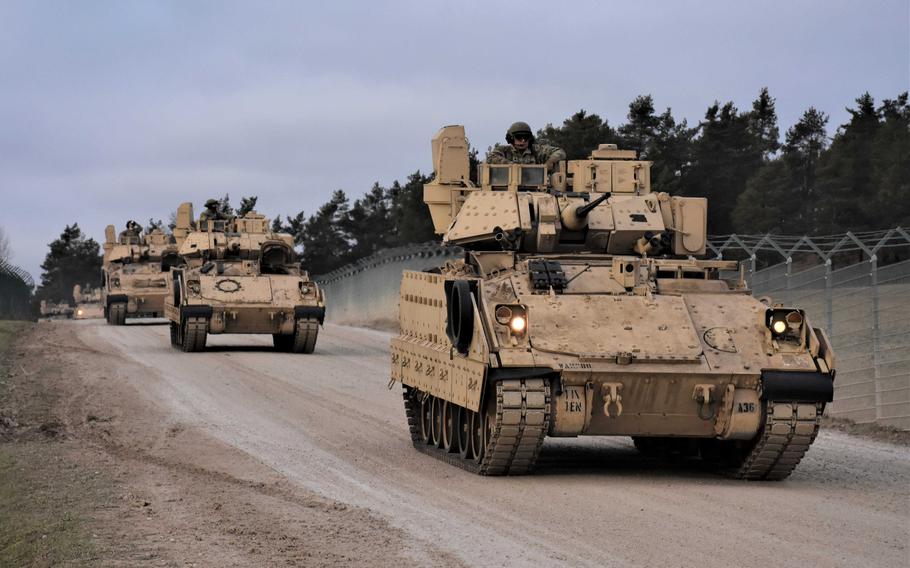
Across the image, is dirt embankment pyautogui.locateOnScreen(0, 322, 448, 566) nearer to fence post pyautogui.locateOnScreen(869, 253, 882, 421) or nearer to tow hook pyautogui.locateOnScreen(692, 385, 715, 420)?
tow hook pyautogui.locateOnScreen(692, 385, 715, 420)

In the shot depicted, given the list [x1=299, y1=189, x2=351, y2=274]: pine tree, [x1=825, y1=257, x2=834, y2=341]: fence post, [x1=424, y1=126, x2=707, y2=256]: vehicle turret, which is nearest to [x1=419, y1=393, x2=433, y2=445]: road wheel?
[x1=424, y1=126, x2=707, y2=256]: vehicle turret

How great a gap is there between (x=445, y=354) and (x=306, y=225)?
79.3m

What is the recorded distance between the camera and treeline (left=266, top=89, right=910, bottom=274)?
41594 millimetres

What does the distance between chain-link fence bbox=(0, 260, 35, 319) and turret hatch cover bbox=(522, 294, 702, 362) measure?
132ft

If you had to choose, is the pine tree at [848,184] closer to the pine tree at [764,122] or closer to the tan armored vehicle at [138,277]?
the pine tree at [764,122]

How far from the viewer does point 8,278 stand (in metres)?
55.2

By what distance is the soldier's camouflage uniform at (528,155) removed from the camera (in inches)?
712

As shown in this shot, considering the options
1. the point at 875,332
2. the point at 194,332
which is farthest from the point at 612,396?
the point at 194,332

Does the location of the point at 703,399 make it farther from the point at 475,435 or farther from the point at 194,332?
the point at 194,332

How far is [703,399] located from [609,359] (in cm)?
99

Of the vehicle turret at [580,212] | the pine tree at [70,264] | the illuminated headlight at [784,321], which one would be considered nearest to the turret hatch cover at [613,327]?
the illuminated headlight at [784,321]

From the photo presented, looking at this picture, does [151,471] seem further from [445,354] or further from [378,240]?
[378,240]

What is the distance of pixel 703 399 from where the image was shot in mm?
13711

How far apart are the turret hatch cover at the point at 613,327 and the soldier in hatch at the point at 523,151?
3969mm
